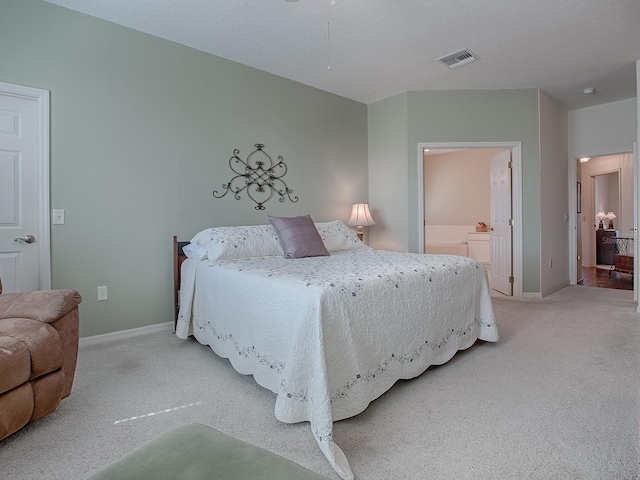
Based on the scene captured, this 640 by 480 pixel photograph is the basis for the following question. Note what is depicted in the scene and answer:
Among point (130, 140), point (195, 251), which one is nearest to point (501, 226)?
point (195, 251)

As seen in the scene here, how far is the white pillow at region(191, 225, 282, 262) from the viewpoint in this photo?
282cm

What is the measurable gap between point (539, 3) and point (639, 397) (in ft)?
9.10

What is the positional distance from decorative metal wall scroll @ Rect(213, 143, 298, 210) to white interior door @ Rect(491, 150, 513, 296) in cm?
289

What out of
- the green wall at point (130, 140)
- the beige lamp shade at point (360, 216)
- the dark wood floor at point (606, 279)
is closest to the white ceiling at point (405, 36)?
the green wall at point (130, 140)

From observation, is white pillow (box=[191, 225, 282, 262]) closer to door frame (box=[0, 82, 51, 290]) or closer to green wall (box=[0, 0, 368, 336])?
green wall (box=[0, 0, 368, 336])

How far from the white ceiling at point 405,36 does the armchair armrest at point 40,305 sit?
2.22 metres

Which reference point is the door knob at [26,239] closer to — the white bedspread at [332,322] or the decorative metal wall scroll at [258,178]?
the white bedspread at [332,322]

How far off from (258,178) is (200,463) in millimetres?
3298

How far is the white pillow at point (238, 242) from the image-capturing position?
111 inches

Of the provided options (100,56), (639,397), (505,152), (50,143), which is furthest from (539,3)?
(50,143)

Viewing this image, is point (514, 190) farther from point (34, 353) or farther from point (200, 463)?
point (34, 353)

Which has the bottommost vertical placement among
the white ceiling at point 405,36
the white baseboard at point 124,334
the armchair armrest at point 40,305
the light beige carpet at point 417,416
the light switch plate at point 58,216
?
the light beige carpet at point 417,416

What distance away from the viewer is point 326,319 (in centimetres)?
161

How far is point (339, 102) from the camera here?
461 centimetres
